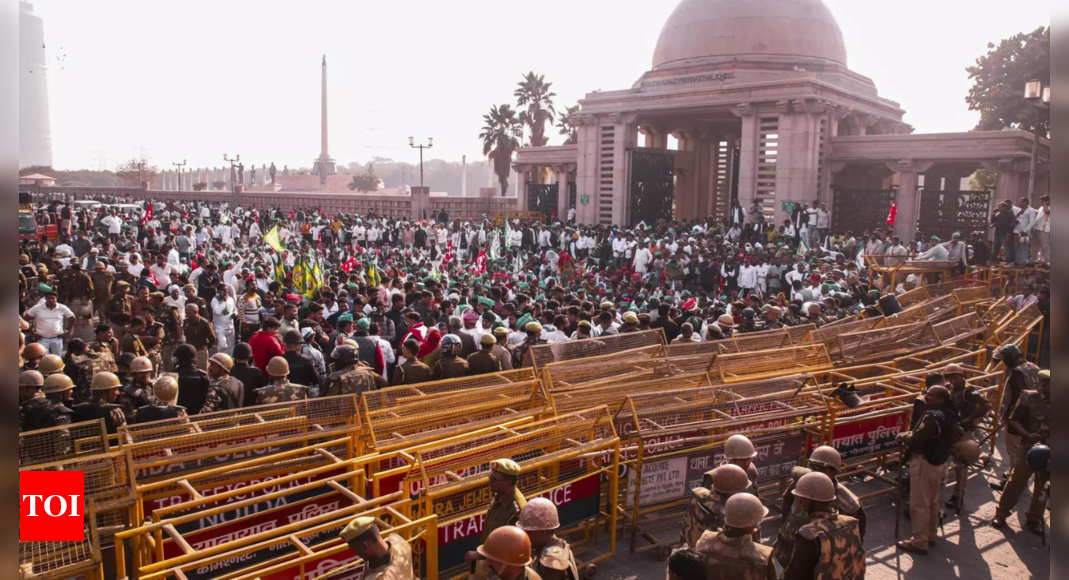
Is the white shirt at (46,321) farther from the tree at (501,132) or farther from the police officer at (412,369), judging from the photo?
the tree at (501,132)

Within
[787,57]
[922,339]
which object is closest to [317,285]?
[922,339]

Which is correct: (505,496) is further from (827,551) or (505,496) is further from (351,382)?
(351,382)

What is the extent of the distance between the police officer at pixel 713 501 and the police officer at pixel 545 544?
43.3 inches

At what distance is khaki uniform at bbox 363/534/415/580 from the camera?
11.8 ft

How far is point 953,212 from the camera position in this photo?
76.2ft

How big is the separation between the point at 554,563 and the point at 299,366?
5022 millimetres

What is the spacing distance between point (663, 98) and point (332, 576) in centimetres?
2460

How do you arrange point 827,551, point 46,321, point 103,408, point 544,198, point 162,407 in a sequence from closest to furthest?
point 827,551, point 162,407, point 103,408, point 46,321, point 544,198

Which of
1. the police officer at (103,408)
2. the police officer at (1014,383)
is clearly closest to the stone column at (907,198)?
the police officer at (1014,383)

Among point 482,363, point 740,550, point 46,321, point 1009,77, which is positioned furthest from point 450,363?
point 1009,77

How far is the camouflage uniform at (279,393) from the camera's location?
686 centimetres

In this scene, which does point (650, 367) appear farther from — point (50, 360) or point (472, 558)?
point (50, 360)

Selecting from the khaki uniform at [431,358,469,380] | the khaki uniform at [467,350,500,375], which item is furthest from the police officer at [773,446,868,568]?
the khaki uniform at [431,358,469,380]

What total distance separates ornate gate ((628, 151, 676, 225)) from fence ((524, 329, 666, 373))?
19.5 metres
